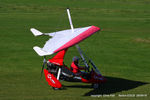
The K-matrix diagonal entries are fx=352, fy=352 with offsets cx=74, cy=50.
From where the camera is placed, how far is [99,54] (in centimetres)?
2559

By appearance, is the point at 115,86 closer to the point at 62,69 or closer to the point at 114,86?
the point at 114,86

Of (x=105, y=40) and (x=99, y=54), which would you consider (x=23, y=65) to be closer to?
(x=99, y=54)

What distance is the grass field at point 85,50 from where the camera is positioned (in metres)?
16.2

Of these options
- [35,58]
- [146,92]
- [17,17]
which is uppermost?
[17,17]

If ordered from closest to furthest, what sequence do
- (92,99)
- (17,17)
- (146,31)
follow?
(92,99) < (146,31) < (17,17)

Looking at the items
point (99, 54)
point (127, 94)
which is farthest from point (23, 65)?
point (127, 94)

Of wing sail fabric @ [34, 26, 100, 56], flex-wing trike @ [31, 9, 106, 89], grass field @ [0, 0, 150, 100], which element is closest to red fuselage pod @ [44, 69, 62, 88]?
flex-wing trike @ [31, 9, 106, 89]

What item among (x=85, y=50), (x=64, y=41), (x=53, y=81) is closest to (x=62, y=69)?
(x=53, y=81)

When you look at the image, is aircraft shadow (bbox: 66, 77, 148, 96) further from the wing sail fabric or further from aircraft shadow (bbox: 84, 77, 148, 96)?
the wing sail fabric

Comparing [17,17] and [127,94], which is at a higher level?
[17,17]

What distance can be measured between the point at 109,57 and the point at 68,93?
376 inches

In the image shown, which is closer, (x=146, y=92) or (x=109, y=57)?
(x=146, y=92)

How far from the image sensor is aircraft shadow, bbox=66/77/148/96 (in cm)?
1639

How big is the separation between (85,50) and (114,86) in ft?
31.8
